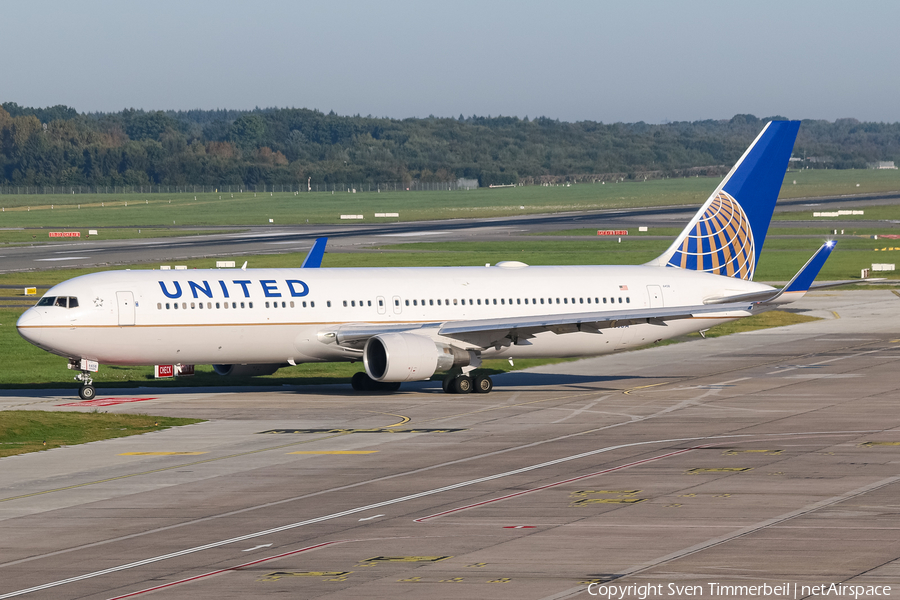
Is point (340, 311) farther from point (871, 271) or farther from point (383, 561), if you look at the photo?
point (871, 271)

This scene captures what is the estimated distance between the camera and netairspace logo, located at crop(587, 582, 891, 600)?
18.1m

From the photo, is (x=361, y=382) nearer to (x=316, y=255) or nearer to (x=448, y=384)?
(x=448, y=384)

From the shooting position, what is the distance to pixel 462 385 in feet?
147

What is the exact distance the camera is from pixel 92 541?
2300cm

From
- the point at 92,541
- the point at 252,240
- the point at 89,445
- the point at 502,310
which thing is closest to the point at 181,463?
the point at 89,445

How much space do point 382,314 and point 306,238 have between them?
298 feet

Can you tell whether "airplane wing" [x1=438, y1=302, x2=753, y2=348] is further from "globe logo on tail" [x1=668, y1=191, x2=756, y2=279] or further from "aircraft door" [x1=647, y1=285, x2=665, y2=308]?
"globe logo on tail" [x1=668, y1=191, x2=756, y2=279]

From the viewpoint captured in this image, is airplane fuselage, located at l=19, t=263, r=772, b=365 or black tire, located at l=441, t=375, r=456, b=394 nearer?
airplane fuselage, located at l=19, t=263, r=772, b=365

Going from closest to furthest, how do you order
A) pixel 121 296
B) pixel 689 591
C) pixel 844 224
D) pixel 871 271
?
1. pixel 689 591
2. pixel 121 296
3. pixel 871 271
4. pixel 844 224

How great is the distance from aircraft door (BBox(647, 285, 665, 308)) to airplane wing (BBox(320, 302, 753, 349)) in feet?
10.3

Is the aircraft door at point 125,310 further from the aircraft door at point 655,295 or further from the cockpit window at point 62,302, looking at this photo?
the aircraft door at point 655,295

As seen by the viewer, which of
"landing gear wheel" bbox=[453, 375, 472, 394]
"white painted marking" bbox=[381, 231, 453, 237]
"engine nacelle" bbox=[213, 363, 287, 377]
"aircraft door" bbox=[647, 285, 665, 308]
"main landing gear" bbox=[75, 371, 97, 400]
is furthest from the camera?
"white painted marking" bbox=[381, 231, 453, 237]

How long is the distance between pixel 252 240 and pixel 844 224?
7163cm

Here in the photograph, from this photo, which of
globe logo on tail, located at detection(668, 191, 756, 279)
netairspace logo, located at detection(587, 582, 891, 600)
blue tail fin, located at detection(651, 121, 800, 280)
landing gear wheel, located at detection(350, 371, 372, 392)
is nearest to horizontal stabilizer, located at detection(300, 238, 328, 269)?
landing gear wheel, located at detection(350, 371, 372, 392)
